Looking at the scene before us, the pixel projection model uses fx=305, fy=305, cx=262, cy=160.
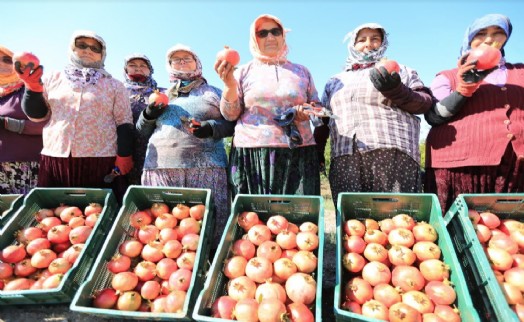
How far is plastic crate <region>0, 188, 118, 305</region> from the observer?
1800mm

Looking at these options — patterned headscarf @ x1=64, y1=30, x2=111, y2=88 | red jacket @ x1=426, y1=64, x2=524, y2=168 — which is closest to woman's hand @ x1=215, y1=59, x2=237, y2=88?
patterned headscarf @ x1=64, y1=30, x2=111, y2=88

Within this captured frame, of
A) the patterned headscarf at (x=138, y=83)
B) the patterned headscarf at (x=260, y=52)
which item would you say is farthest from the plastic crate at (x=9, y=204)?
the patterned headscarf at (x=260, y=52)

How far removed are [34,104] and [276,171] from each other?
6.64ft

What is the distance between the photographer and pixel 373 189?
7.82 feet

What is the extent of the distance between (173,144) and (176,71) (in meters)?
0.70

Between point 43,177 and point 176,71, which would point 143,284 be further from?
point 176,71

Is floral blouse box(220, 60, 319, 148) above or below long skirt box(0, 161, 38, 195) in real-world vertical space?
above

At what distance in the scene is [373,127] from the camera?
7.59ft

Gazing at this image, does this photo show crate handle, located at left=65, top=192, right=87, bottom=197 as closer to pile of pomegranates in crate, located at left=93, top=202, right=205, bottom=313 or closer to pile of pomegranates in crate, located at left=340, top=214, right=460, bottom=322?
pile of pomegranates in crate, located at left=93, top=202, right=205, bottom=313

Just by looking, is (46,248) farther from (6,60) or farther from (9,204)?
(6,60)

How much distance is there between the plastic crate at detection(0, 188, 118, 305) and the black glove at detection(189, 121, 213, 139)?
2.60 ft

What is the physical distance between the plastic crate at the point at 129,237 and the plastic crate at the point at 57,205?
0.17 meters

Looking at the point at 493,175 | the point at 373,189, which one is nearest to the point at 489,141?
the point at 493,175

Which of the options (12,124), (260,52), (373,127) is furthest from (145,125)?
(373,127)
